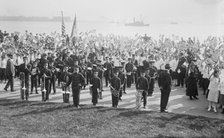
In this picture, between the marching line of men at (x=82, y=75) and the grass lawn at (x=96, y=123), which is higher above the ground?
the marching line of men at (x=82, y=75)

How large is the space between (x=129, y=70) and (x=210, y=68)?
476cm

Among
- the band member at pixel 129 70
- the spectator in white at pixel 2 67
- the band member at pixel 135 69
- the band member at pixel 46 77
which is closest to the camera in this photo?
the band member at pixel 46 77

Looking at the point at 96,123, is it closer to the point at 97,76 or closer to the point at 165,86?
the point at 165,86

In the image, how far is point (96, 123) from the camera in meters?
10.7

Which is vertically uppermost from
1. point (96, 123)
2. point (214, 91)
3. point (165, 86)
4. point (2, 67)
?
point (2, 67)

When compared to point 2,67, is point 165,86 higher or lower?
lower

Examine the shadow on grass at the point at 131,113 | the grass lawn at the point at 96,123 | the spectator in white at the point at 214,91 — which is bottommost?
the grass lawn at the point at 96,123

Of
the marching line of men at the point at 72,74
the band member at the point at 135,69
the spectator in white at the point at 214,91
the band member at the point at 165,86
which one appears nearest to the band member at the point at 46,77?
the marching line of men at the point at 72,74

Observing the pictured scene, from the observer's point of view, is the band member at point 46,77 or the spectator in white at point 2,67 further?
the spectator in white at point 2,67

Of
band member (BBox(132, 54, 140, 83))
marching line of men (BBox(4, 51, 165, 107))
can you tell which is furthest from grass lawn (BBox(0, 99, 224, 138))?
band member (BBox(132, 54, 140, 83))

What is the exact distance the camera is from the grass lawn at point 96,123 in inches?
382

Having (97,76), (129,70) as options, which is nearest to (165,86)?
(97,76)

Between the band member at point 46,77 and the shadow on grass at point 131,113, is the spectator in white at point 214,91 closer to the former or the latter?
the shadow on grass at point 131,113

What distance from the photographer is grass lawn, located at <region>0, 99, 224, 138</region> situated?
31.8 feet
